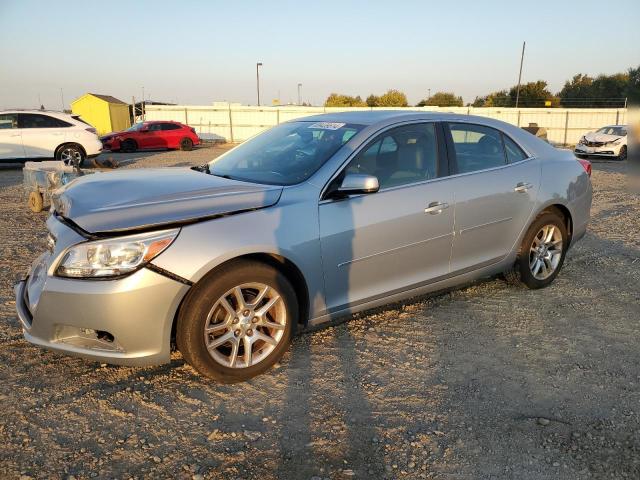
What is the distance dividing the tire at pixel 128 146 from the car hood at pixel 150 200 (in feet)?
67.3

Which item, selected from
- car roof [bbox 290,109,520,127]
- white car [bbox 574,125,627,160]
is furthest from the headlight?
white car [bbox 574,125,627,160]

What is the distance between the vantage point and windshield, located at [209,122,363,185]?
3.54 metres

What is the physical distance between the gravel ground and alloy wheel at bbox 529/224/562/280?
0.53 metres

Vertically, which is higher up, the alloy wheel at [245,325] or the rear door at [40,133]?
the rear door at [40,133]

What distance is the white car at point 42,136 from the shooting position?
44.1ft

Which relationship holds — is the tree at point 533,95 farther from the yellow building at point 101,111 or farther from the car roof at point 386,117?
the car roof at point 386,117

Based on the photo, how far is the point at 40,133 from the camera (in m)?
13.6

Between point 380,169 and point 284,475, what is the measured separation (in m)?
2.15

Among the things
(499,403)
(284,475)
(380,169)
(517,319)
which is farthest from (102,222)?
(517,319)

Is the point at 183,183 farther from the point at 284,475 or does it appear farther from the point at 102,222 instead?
the point at 284,475

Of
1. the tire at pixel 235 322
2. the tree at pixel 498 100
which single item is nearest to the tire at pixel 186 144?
the tire at pixel 235 322

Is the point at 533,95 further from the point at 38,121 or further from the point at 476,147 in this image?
the point at 476,147

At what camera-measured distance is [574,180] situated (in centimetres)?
480

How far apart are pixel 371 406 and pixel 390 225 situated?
122 centimetres
